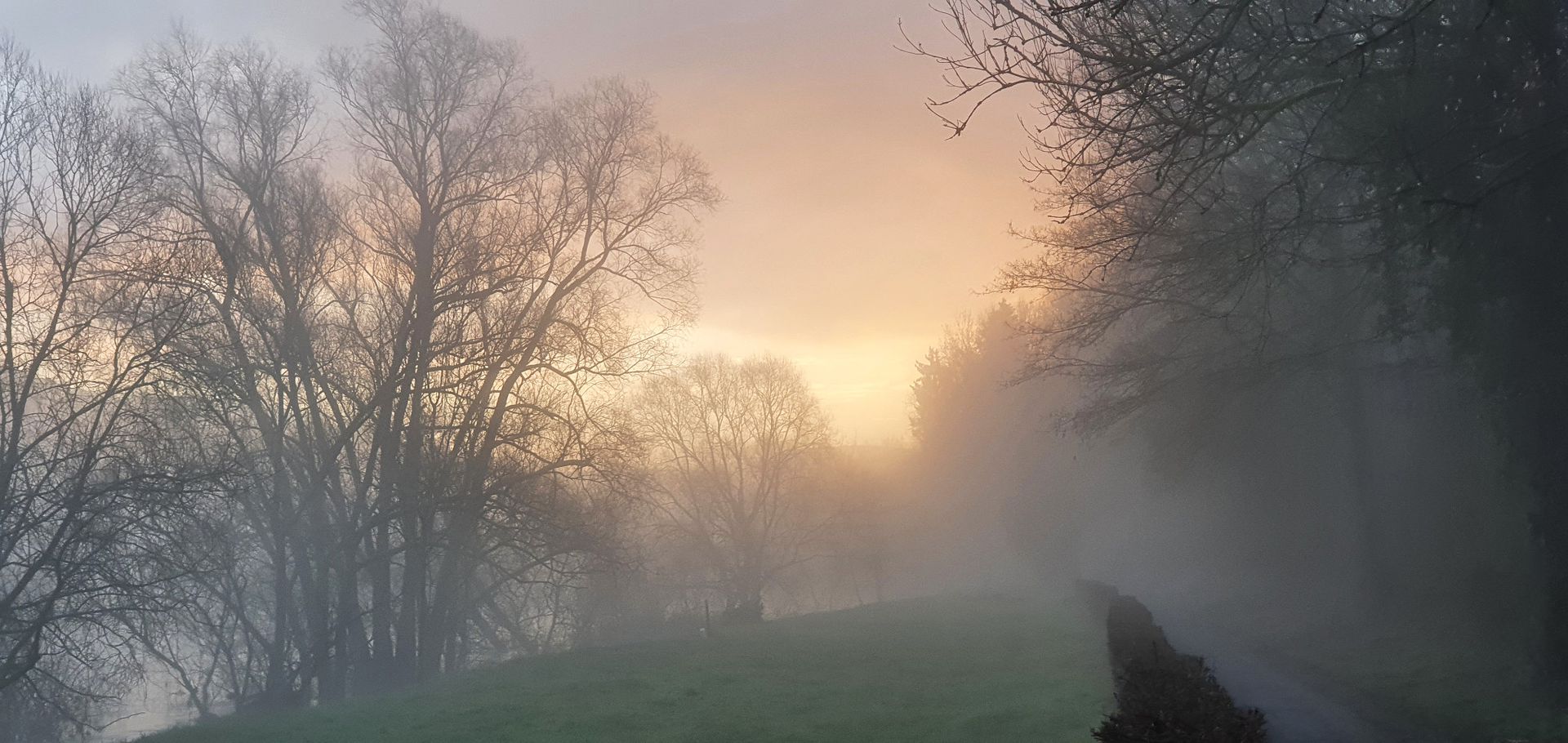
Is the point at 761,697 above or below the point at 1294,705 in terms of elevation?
above

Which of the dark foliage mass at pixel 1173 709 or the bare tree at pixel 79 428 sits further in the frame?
the bare tree at pixel 79 428

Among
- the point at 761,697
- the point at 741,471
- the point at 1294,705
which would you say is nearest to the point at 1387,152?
the point at 1294,705

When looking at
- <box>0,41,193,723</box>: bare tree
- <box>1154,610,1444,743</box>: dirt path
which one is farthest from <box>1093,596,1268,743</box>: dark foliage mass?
<box>0,41,193,723</box>: bare tree

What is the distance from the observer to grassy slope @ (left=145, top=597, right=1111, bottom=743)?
→ 1455cm

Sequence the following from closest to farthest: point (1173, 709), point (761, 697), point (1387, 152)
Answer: point (1173, 709) → point (1387, 152) → point (761, 697)

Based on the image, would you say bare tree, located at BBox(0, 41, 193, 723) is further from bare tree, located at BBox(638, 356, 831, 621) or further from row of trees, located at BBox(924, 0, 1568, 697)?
bare tree, located at BBox(638, 356, 831, 621)

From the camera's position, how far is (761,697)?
17953 millimetres

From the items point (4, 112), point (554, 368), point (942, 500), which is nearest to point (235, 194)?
point (554, 368)

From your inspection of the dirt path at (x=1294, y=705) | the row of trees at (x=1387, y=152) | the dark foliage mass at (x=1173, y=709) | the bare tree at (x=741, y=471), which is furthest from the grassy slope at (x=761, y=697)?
the bare tree at (x=741, y=471)

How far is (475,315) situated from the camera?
88.6ft

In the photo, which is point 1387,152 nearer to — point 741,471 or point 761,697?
point 761,697

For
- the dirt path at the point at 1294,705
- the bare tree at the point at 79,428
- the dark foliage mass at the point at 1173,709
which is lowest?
the dirt path at the point at 1294,705

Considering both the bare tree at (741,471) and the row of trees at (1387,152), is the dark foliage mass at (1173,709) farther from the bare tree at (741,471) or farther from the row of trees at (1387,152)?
the bare tree at (741,471)

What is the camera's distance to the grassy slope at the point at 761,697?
14.5 metres
